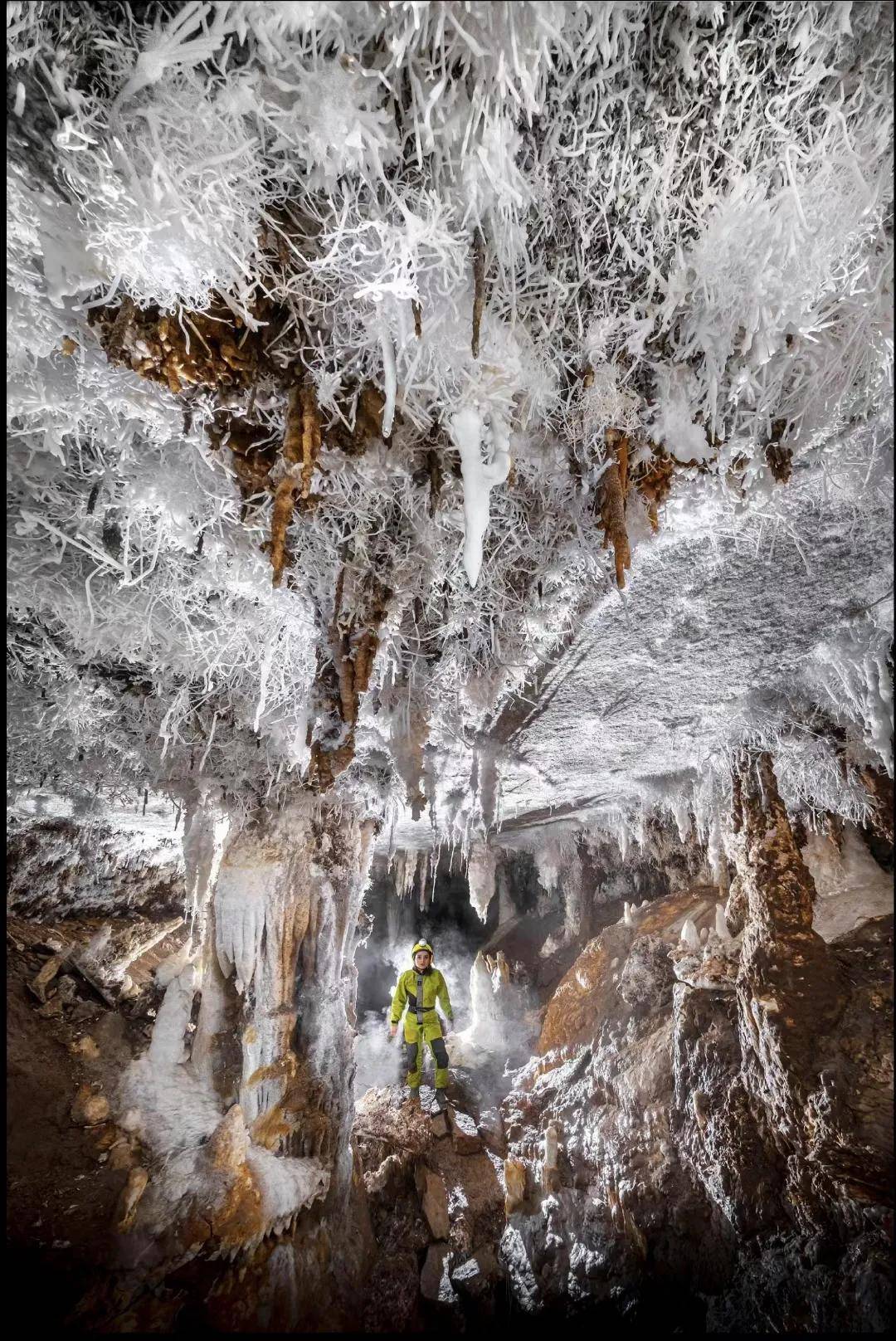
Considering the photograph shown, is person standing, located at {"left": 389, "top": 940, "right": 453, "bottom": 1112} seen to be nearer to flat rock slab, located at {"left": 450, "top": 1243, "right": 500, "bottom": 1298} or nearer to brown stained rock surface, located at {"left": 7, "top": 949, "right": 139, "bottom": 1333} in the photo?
flat rock slab, located at {"left": 450, "top": 1243, "right": 500, "bottom": 1298}

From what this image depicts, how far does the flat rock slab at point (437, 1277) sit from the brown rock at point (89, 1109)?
3390mm

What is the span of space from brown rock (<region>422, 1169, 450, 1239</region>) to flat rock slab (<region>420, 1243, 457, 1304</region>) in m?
0.12

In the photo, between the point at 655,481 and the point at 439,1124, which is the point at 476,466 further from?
the point at 439,1124

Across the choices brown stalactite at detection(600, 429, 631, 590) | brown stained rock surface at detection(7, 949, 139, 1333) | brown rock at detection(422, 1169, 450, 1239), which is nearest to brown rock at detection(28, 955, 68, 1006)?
brown stained rock surface at detection(7, 949, 139, 1333)

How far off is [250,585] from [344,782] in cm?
286

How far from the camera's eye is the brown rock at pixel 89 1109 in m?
5.41

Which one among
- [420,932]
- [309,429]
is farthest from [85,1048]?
[309,429]

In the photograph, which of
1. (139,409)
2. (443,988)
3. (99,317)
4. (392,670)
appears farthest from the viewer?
(443,988)

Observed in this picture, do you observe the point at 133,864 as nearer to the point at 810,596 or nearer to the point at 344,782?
the point at 344,782

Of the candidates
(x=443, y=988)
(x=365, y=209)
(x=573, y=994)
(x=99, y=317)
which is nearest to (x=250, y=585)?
(x=99, y=317)

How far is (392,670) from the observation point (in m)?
3.23

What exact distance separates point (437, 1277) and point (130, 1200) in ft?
8.87

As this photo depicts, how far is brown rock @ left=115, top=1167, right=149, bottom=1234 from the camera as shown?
3.99 m

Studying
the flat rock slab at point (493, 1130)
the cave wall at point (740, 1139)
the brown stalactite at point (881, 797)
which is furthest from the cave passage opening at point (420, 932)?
the brown stalactite at point (881, 797)
